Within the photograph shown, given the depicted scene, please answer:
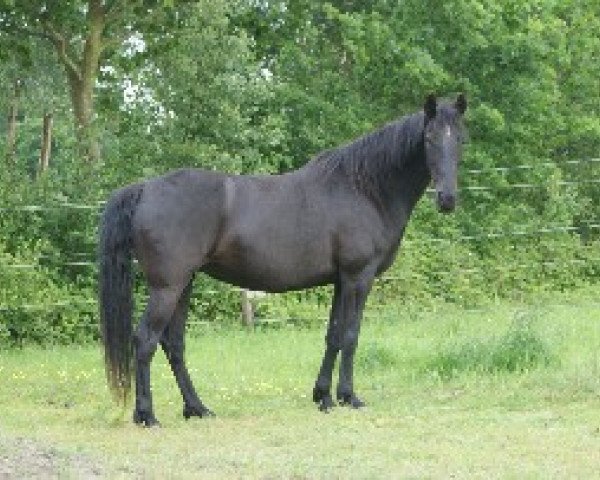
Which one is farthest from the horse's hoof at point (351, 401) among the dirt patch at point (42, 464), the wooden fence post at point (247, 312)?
the wooden fence post at point (247, 312)

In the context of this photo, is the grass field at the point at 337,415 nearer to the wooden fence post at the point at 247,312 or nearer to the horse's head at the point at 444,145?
the horse's head at the point at 444,145

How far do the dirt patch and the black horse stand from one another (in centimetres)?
209

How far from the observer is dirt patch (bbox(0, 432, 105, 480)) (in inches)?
253

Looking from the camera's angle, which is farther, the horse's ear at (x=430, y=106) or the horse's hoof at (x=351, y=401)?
the horse's hoof at (x=351, y=401)

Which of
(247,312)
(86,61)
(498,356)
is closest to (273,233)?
(498,356)

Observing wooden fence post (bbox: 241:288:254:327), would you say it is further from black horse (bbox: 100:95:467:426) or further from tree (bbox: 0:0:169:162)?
black horse (bbox: 100:95:467:426)

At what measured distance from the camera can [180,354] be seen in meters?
9.52

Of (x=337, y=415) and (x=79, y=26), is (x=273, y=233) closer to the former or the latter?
(x=337, y=415)

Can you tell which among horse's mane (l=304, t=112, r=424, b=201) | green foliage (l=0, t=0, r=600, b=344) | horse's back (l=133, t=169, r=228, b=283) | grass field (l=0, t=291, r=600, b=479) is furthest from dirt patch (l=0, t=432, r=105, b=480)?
green foliage (l=0, t=0, r=600, b=344)

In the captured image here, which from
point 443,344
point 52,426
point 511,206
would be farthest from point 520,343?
point 511,206

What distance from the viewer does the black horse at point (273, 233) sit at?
29.8 feet

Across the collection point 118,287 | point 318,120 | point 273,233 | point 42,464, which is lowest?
point 42,464

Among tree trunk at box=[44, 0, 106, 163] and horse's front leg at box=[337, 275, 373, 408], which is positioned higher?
tree trunk at box=[44, 0, 106, 163]

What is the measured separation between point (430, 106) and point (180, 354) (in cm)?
240
